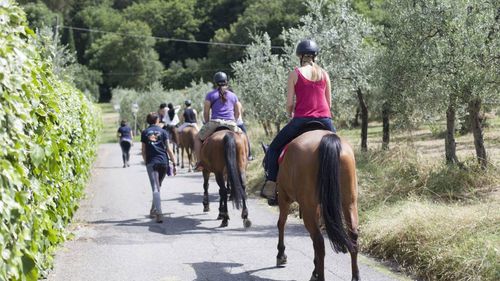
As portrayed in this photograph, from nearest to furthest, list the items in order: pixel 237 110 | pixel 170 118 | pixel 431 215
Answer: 1. pixel 431 215
2. pixel 237 110
3. pixel 170 118

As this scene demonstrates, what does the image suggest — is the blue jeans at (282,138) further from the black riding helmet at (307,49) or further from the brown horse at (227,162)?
the brown horse at (227,162)

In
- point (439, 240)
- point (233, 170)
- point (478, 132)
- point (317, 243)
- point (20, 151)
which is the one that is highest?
point (20, 151)

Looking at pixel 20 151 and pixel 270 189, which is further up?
pixel 20 151

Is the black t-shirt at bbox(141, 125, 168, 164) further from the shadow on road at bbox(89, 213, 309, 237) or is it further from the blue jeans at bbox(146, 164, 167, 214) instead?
the shadow on road at bbox(89, 213, 309, 237)

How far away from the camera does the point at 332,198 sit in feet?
20.8

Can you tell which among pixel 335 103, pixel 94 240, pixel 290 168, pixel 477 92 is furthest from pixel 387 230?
pixel 335 103

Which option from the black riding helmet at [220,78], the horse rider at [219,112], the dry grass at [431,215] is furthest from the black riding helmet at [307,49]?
the horse rider at [219,112]

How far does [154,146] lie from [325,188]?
19.7 ft

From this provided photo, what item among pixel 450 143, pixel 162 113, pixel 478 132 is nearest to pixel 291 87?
pixel 478 132

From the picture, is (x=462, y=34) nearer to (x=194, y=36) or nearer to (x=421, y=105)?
(x=421, y=105)

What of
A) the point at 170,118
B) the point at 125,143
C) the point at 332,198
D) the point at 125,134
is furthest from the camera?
the point at 125,134

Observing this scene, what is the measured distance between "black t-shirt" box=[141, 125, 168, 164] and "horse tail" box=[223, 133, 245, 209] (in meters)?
1.39

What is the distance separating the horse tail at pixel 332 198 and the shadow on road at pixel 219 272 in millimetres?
1335

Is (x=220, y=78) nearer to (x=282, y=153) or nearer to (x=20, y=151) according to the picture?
(x=282, y=153)
